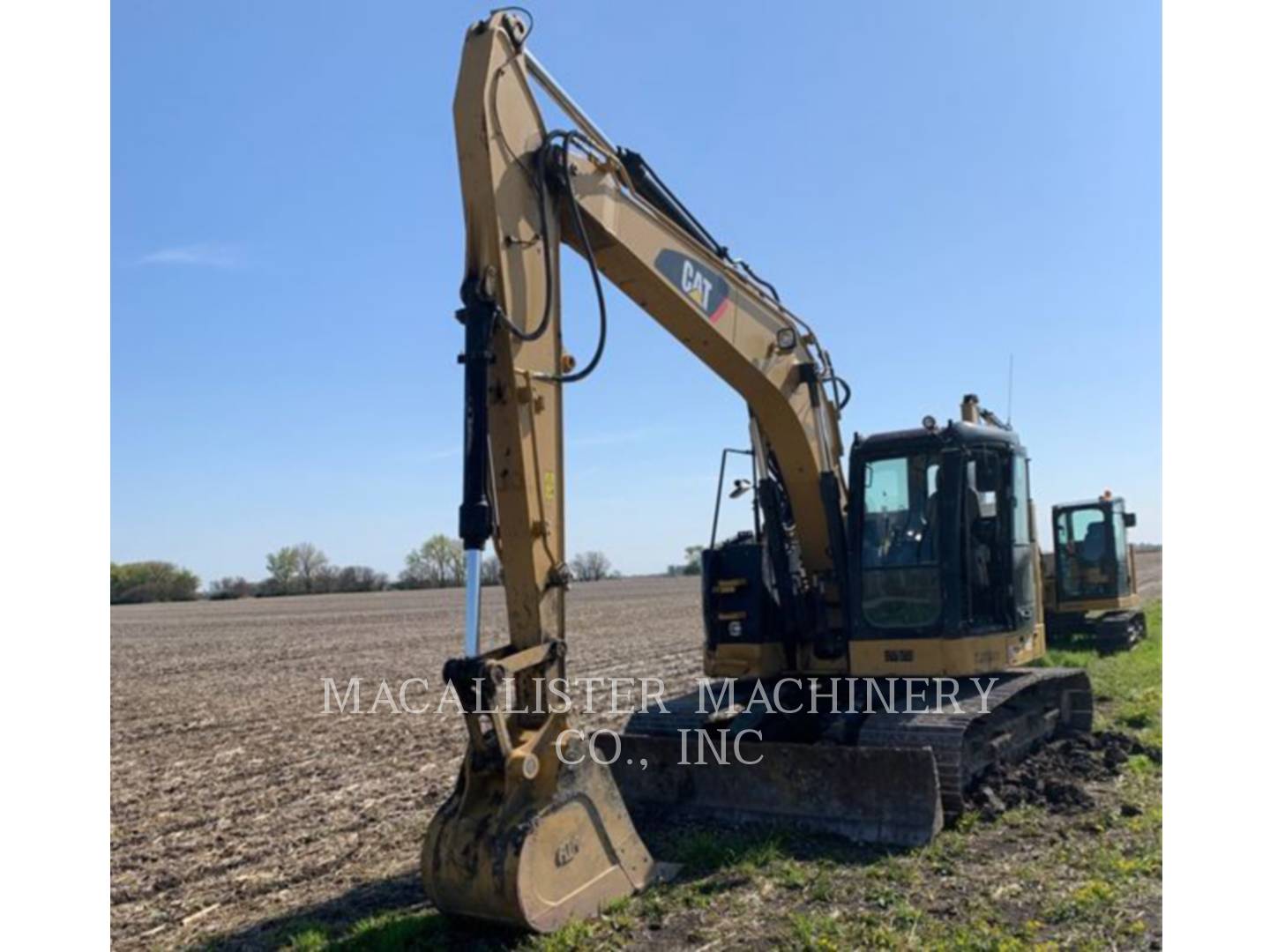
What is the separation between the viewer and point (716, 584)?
8.78 meters

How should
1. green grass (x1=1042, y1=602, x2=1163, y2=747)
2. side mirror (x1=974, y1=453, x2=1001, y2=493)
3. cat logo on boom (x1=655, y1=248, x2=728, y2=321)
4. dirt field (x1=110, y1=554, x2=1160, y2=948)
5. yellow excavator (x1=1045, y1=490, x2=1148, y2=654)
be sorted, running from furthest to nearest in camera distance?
yellow excavator (x1=1045, y1=490, x2=1148, y2=654) → green grass (x1=1042, y1=602, x2=1163, y2=747) → side mirror (x1=974, y1=453, x2=1001, y2=493) → cat logo on boom (x1=655, y1=248, x2=728, y2=321) → dirt field (x1=110, y1=554, x2=1160, y2=948)

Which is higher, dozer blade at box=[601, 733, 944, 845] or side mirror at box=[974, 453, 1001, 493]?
side mirror at box=[974, 453, 1001, 493]

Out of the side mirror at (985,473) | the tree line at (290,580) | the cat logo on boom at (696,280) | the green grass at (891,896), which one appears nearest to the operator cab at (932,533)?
the side mirror at (985,473)

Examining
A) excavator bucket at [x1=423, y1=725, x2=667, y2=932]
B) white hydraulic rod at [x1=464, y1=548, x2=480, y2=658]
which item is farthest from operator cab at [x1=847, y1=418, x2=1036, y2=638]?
white hydraulic rod at [x1=464, y1=548, x2=480, y2=658]

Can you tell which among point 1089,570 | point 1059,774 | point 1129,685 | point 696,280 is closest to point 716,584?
point 696,280

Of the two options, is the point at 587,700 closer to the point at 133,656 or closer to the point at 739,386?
the point at 739,386

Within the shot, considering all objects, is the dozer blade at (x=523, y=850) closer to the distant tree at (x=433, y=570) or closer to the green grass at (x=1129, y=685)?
the green grass at (x=1129, y=685)

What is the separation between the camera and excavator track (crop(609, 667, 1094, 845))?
6.91 m

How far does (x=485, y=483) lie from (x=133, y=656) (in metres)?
23.5

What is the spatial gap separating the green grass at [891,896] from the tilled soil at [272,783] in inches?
34.5

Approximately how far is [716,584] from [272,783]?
4.42m

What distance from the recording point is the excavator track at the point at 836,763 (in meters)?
6.91

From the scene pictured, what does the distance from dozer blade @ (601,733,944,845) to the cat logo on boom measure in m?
3.11

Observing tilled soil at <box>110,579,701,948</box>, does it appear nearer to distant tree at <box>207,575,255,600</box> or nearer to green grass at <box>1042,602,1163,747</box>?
green grass at <box>1042,602,1163,747</box>
